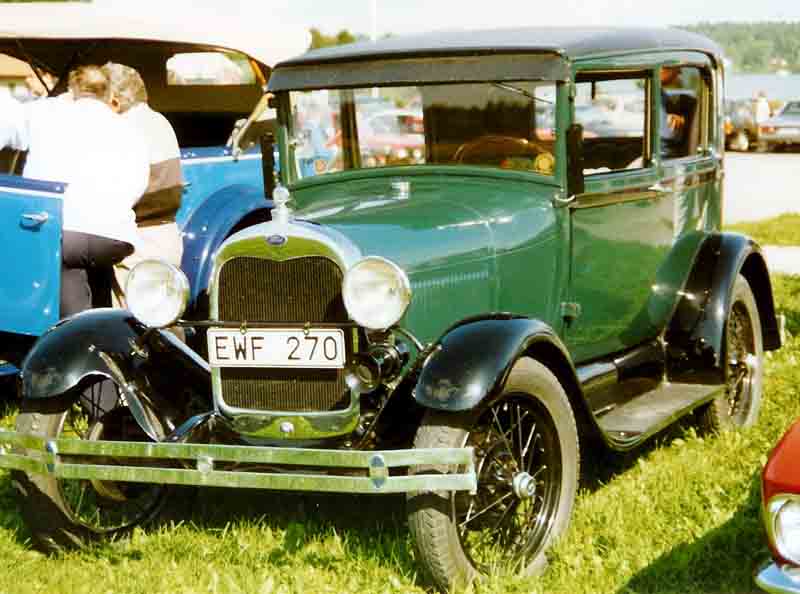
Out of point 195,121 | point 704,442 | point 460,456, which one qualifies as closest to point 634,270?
point 704,442

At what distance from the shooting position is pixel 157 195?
636 cm

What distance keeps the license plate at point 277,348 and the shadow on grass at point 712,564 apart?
1156mm

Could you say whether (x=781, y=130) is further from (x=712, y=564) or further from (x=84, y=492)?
(x=84, y=492)

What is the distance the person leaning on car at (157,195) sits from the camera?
6.16 m

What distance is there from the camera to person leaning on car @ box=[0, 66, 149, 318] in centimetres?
539

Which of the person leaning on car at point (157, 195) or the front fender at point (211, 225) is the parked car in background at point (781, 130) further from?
the person leaning on car at point (157, 195)

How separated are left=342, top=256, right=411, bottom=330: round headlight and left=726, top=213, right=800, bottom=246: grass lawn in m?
8.89

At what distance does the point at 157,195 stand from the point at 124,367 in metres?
2.21

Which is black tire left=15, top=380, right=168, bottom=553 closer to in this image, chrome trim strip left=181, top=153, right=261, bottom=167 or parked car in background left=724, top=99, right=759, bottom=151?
chrome trim strip left=181, top=153, right=261, bottom=167

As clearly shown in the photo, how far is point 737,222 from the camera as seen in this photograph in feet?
45.5

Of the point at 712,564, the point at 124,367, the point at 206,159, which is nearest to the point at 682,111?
the point at 712,564

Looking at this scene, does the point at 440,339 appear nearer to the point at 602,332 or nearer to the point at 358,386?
the point at 358,386

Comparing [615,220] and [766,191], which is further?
[766,191]

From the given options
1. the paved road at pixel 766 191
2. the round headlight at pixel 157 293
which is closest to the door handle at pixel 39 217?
the round headlight at pixel 157 293
